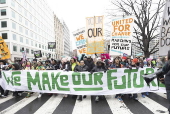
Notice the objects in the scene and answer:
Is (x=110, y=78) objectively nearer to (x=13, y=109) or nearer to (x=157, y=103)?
(x=157, y=103)

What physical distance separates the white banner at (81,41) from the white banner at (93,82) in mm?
2012

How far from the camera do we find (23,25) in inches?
1476

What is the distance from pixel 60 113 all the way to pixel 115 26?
4.90 metres

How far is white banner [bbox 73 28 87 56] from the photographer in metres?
7.24

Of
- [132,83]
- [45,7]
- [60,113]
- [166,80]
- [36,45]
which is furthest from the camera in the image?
[45,7]

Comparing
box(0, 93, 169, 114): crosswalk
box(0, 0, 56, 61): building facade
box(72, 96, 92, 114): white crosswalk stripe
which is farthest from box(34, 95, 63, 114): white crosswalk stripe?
box(0, 0, 56, 61): building facade

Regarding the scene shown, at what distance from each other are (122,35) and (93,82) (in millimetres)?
2880

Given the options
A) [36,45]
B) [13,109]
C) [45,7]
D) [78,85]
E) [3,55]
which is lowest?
[13,109]

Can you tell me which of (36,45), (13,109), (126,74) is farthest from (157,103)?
(36,45)

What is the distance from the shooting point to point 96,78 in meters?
5.42

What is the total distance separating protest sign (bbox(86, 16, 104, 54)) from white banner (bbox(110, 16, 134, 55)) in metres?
0.64

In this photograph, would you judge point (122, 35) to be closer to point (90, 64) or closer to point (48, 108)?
point (90, 64)

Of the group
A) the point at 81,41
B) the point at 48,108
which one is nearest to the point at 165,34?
the point at 48,108

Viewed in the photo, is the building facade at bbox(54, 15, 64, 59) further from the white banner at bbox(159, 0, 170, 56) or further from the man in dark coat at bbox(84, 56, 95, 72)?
the white banner at bbox(159, 0, 170, 56)
